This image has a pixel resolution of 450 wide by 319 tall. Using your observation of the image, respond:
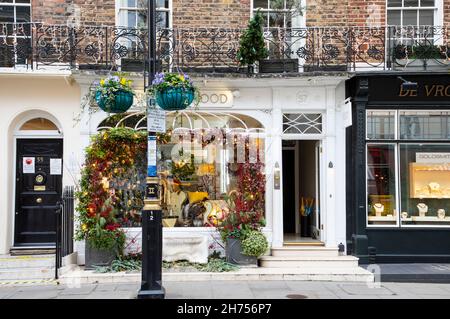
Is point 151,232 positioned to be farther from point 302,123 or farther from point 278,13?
point 278,13

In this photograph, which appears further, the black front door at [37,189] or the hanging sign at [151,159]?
the black front door at [37,189]

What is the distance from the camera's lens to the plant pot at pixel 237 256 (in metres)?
10.8

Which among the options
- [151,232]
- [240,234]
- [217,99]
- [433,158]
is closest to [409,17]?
[433,158]

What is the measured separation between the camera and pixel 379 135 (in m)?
11.7

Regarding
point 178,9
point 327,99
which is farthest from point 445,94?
point 178,9

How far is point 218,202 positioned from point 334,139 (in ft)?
9.23

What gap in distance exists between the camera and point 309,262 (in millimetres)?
10930

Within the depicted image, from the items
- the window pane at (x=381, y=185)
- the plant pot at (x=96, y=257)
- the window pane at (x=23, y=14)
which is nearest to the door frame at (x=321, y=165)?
Result: the window pane at (x=381, y=185)

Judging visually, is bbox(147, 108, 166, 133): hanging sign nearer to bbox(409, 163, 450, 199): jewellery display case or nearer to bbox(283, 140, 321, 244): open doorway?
bbox(283, 140, 321, 244): open doorway

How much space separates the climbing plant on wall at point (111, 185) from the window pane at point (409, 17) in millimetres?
6225

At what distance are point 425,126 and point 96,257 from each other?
7.32 m

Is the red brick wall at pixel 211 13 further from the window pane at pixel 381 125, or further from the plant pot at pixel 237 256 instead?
the plant pot at pixel 237 256

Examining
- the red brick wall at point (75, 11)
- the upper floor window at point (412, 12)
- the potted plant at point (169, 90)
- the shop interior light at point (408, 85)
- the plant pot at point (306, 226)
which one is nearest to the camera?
the potted plant at point (169, 90)

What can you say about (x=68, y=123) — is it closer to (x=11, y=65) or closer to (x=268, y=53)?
(x=11, y=65)
